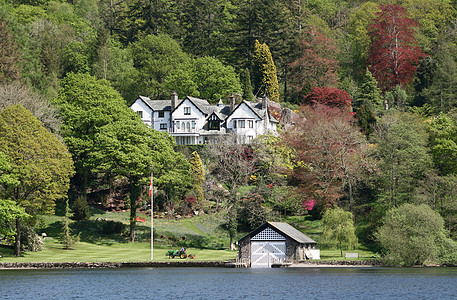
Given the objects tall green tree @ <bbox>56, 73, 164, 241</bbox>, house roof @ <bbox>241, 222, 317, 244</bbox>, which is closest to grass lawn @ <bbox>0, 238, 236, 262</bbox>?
tall green tree @ <bbox>56, 73, 164, 241</bbox>

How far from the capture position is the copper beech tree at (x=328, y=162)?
275 ft

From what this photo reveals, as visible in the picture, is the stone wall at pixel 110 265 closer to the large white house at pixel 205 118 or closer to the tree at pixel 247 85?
the large white house at pixel 205 118

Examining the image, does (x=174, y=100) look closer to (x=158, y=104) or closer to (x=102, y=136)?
(x=158, y=104)

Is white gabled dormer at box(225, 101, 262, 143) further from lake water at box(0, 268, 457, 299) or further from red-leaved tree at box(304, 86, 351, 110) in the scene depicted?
lake water at box(0, 268, 457, 299)

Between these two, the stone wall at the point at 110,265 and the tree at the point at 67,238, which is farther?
the tree at the point at 67,238

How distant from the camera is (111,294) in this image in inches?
2034

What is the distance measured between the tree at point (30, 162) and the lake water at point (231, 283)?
1004 cm

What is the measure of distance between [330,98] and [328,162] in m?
26.4

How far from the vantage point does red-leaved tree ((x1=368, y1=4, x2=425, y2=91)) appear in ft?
401

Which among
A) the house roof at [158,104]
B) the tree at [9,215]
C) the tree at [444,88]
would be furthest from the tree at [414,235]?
the house roof at [158,104]

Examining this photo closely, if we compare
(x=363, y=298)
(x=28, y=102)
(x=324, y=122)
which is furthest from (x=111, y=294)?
(x=324, y=122)

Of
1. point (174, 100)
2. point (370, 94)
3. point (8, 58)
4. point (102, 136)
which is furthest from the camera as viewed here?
point (174, 100)

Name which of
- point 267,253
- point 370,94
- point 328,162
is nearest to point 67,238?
point 267,253

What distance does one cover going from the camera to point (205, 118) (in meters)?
113
